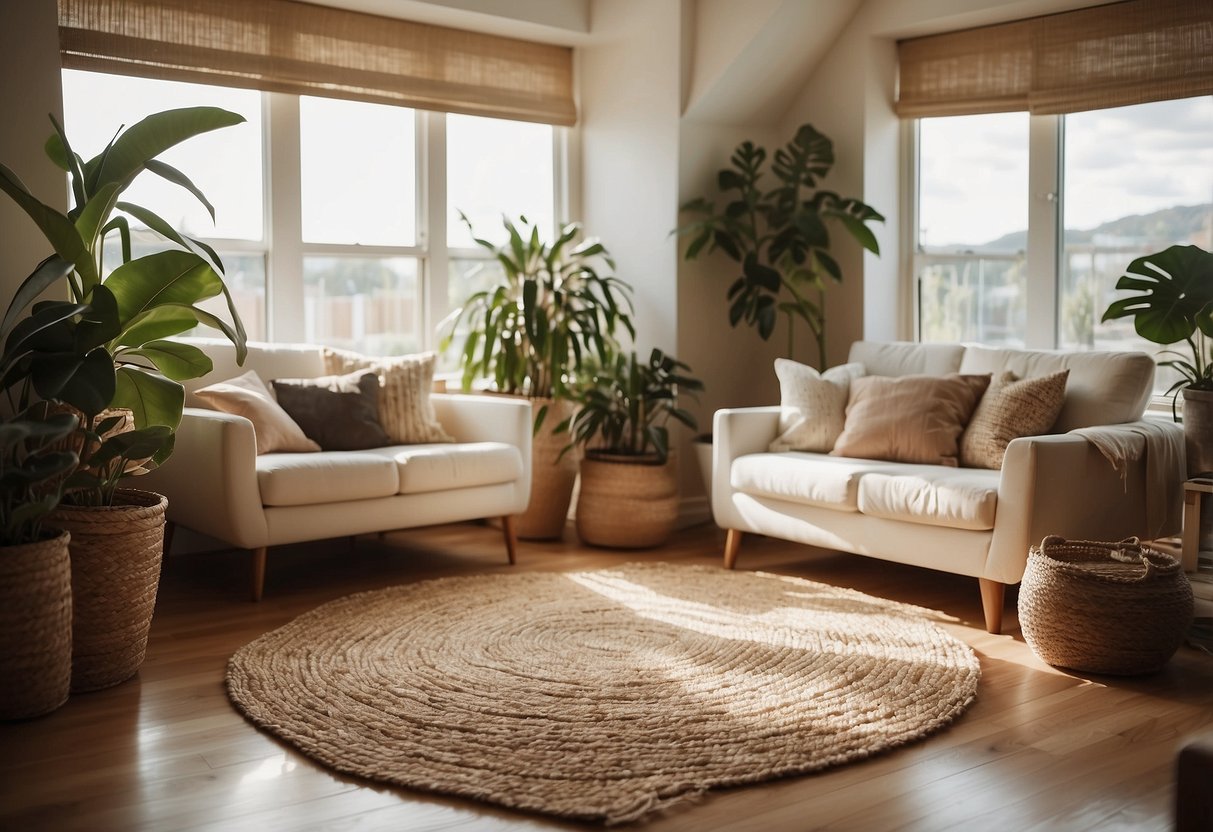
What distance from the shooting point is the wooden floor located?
237cm

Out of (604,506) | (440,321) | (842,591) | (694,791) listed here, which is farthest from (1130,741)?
(440,321)

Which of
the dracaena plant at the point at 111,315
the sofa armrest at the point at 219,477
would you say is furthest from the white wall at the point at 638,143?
the dracaena plant at the point at 111,315

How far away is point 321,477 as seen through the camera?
407 centimetres

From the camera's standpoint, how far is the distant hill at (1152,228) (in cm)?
461

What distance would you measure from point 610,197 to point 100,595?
11.1 feet

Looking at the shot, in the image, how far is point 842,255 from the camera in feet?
18.2

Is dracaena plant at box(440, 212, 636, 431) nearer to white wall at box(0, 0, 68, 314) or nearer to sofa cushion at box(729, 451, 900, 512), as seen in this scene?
sofa cushion at box(729, 451, 900, 512)

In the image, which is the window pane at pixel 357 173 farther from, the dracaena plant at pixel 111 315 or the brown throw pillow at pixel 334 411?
the dracaena plant at pixel 111 315

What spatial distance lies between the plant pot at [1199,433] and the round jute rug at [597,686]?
998mm

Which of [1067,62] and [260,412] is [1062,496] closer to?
[1067,62]

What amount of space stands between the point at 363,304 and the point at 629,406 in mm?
1330

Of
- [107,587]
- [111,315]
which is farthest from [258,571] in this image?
[111,315]

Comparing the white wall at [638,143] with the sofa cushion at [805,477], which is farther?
the white wall at [638,143]

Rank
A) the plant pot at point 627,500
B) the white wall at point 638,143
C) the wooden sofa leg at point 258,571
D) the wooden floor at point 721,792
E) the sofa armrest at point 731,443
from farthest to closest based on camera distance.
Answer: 1. the white wall at point 638,143
2. the plant pot at point 627,500
3. the sofa armrest at point 731,443
4. the wooden sofa leg at point 258,571
5. the wooden floor at point 721,792
